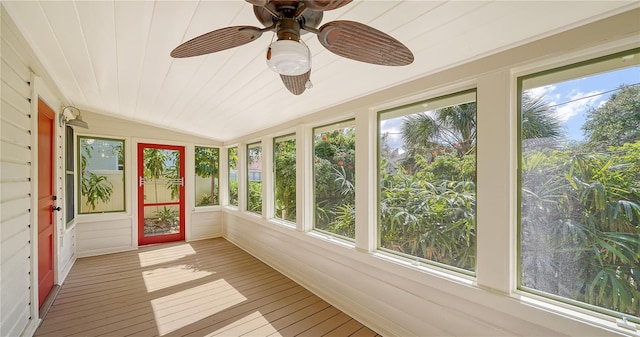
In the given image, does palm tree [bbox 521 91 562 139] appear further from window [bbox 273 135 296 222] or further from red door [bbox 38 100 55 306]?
red door [bbox 38 100 55 306]

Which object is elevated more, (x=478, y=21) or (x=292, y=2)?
(x=478, y=21)

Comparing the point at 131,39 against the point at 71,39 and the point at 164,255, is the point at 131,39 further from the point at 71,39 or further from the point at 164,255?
the point at 164,255

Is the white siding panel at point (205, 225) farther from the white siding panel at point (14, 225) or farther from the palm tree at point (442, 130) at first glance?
the palm tree at point (442, 130)

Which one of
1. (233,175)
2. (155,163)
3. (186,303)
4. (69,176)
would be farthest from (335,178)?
(155,163)

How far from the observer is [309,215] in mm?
3168

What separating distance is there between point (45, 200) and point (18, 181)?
1076mm

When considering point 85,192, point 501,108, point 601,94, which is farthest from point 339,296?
point 85,192

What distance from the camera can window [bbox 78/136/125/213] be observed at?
14.1ft

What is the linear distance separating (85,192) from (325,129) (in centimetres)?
432

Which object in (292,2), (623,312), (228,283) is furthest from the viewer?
(228,283)

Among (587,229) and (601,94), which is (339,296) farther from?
(601,94)

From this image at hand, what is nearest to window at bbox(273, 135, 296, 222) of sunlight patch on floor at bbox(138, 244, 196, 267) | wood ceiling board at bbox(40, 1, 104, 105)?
sunlight patch on floor at bbox(138, 244, 196, 267)

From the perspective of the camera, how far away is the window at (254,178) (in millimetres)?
4379

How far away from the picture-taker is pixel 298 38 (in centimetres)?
101
